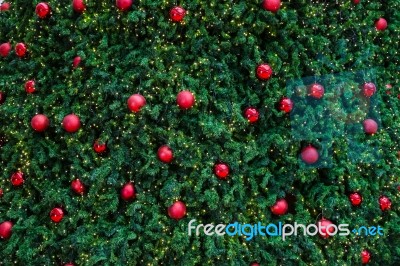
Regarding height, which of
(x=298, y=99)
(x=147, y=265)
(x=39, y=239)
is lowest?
(x=39, y=239)

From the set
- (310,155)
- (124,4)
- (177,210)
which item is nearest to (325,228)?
(310,155)

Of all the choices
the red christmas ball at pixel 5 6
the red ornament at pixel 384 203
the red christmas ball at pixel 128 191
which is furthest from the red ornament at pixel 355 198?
the red christmas ball at pixel 5 6

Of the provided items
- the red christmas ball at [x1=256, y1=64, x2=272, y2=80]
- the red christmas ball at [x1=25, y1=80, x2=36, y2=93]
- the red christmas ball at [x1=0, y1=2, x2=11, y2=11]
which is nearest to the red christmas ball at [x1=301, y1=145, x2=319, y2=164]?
the red christmas ball at [x1=256, y1=64, x2=272, y2=80]

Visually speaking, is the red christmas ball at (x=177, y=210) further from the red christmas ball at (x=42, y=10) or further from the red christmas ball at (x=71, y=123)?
the red christmas ball at (x=42, y=10)

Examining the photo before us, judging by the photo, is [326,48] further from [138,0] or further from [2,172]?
[2,172]

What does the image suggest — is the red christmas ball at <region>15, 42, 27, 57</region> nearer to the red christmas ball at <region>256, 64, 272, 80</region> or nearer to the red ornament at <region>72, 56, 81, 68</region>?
the red ornament at <region>72, 56, 81, 68</region>

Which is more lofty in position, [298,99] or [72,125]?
[298,99]

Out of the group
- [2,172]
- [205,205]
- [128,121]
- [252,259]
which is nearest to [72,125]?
[128,121]
